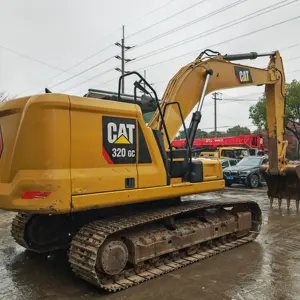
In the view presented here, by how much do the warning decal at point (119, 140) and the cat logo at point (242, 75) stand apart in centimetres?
335

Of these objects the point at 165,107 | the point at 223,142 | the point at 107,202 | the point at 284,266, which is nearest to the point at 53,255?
the point at 107,202

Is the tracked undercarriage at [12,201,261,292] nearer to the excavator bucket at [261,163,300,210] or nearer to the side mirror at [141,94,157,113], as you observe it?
the side mirror at [141,94,157,113]

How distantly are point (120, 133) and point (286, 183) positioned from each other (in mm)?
6227

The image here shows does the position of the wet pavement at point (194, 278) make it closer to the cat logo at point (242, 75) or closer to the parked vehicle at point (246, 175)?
the cat logo at point (242, 75)

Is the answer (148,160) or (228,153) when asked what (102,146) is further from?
(228,153)

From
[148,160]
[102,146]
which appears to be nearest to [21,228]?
[102,146]

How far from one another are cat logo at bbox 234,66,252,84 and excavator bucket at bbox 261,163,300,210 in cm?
257

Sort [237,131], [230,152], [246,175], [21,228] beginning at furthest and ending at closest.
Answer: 1. [237,131]
2. [230,152]
3. [246,175]
4. [21,228]

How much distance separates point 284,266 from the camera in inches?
195

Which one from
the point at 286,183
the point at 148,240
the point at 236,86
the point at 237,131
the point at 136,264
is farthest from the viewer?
the point at 237,131

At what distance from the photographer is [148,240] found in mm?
4668

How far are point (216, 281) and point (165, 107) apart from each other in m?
2.81

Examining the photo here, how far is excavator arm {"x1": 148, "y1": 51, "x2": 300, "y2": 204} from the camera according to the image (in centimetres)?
595

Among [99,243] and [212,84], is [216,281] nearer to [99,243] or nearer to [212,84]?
[99,243]
